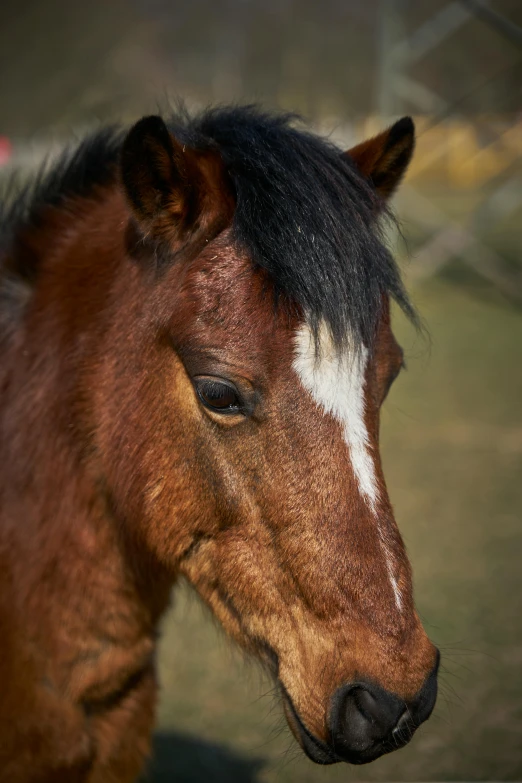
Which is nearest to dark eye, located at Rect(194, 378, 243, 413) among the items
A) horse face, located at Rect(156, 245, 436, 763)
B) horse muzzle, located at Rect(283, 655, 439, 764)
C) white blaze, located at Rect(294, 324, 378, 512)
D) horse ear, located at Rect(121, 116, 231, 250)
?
horse face, located at Rect(156, 245, 436, 763)

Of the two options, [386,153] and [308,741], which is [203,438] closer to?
[308,741]

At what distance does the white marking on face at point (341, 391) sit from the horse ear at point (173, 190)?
439 millimetres

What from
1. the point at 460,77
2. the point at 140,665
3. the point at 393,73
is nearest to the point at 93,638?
the point at 140,665

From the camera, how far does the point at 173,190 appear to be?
6.03ft

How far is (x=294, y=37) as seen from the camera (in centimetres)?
1717

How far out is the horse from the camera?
1.61 metres

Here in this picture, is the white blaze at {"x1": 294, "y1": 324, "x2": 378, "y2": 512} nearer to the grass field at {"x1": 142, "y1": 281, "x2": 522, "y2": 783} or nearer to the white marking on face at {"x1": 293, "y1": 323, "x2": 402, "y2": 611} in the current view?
the white marking on face at {"x1": 293, "y1": 323, "x2": 402, "y2": 611}

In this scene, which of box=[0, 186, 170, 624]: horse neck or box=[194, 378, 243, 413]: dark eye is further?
box=[0, 186, 170, 624]: horse neck

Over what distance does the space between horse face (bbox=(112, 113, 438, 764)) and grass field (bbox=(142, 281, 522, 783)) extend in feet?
0.84

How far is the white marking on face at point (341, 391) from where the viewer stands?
164 cm

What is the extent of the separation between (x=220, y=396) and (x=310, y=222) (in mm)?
492

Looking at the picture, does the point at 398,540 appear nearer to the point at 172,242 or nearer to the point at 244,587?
the point at 244,587

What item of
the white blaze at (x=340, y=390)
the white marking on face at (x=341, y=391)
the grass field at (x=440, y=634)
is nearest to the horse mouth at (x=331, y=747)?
the grass field at (x=440, y=634)

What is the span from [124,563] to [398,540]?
2.78ft
